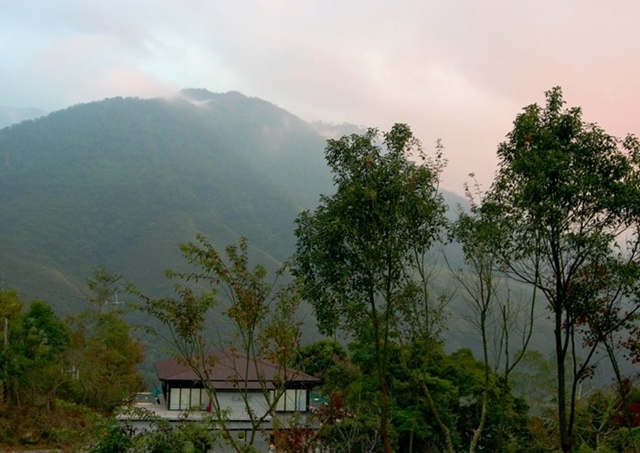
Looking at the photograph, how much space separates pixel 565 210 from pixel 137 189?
311 ft

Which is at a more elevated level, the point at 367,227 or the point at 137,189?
the point at 137,189

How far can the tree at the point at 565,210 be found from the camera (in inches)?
425

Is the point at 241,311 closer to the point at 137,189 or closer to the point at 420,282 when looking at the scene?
the point at 420,282

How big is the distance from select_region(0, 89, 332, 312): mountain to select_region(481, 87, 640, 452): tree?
45654 millimetres

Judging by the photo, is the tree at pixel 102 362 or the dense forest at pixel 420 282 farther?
the tree at pixel 102 362

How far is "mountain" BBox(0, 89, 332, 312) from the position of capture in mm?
71375

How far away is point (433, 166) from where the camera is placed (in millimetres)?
12234

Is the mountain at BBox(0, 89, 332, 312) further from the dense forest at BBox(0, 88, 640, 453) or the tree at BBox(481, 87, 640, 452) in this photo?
the tree at BBox(481, 87, 640, 452)

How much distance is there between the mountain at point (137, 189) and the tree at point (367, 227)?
43113 millimetres

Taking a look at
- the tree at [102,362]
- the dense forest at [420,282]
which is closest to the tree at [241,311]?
the dense forest at [420,282]

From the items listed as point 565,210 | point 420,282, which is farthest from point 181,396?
point 565,210

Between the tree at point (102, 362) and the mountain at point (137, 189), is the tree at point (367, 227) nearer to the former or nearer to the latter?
the tree at point (102, 362)

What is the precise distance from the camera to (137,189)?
100 metres

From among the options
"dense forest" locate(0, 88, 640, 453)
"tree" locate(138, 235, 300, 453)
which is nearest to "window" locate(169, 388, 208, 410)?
"dense forest" locate(0, 88, 640, 453)
